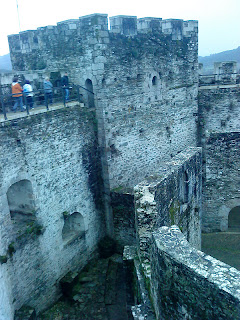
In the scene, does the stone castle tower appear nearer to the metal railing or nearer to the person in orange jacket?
the metal railing

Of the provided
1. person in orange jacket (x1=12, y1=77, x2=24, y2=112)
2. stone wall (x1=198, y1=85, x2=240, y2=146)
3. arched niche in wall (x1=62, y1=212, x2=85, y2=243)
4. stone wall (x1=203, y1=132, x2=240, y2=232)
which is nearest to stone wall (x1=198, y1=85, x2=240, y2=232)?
stone wall (x1=203, y1=132, x2=240, y2=232)

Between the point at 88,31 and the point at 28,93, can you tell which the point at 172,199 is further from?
the point at 88,31

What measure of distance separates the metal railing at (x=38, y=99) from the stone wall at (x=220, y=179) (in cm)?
445

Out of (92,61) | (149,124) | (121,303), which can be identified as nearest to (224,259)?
(121,303)

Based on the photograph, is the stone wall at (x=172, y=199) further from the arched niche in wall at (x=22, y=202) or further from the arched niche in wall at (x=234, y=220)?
the arched niche in wall at (x=22, y=202)

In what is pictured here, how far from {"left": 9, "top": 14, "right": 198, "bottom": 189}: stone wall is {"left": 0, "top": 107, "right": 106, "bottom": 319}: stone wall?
0.91 meters

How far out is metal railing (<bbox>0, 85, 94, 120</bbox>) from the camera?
8914mm

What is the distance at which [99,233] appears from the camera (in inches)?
455

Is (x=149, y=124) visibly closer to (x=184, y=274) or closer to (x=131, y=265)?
(x=131, y=265)

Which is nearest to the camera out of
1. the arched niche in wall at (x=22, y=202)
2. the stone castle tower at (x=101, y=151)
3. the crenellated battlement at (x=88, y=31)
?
the stone castle tower at (x=101, y=151)

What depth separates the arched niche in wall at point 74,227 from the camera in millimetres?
10594

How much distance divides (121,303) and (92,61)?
7.25m

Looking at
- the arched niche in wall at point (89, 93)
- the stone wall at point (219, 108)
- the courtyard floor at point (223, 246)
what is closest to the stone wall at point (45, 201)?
the arched niche in wall at point (89, 93)

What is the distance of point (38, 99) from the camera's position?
33.8 ft
